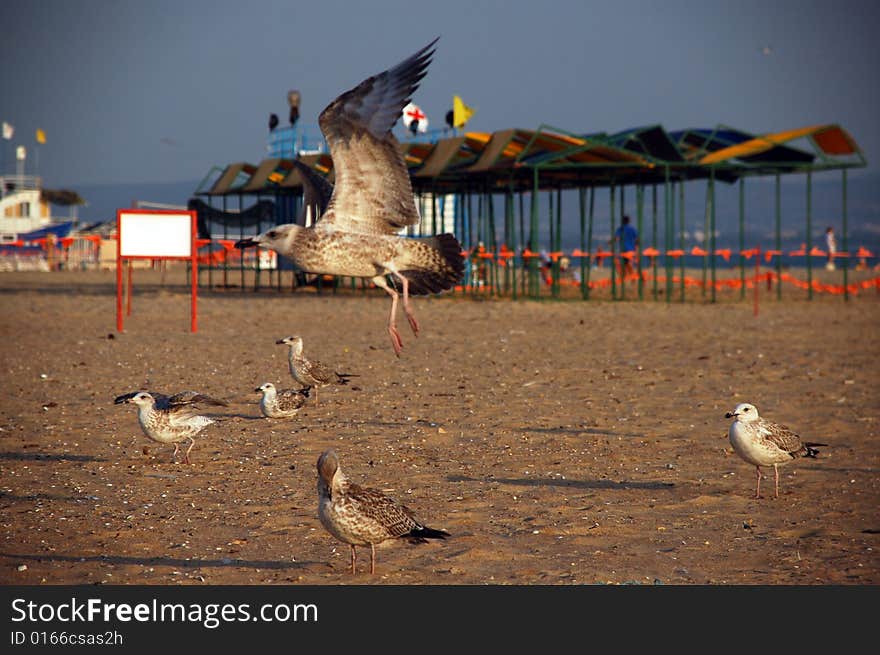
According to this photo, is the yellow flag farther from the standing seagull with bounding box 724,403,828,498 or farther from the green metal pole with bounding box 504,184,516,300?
the standing seagull with bounding box 724,403,828,498

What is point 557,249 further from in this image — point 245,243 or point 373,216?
point 245,243

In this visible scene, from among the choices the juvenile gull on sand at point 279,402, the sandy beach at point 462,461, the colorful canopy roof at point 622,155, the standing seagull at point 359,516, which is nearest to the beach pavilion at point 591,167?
the colorful canopy roof at point 622,155

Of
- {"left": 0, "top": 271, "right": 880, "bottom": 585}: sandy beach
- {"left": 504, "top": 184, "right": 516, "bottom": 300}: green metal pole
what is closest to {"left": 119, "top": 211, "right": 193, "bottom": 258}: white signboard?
{"left": 0, "top": 271, "right": 880, "bottom": 585}: sandy beach

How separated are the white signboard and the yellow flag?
38.6ft

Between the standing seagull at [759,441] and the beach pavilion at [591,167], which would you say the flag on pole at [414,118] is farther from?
the standing seagull at [759,441]

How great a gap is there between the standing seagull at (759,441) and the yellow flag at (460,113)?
22.3 meters

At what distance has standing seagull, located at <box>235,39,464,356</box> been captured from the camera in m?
9.93

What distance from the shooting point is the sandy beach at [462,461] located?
6.88 meters

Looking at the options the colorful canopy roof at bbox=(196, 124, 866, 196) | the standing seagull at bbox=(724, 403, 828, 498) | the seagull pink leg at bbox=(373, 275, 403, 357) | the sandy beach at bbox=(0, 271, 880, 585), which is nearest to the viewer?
the sandy beach at bbox=(0, 271, 880, 585)

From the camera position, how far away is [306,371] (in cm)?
1270

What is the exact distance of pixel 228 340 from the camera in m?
19.1

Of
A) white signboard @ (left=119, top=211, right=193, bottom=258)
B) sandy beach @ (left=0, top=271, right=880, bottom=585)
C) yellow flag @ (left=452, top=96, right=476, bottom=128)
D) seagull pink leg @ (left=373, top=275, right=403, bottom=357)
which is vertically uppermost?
yellow flag @ (left=452, top=96, right=476, bottom=128)

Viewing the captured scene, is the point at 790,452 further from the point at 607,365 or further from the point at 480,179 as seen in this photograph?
the point at 480,179

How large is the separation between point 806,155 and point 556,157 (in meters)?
5.89
